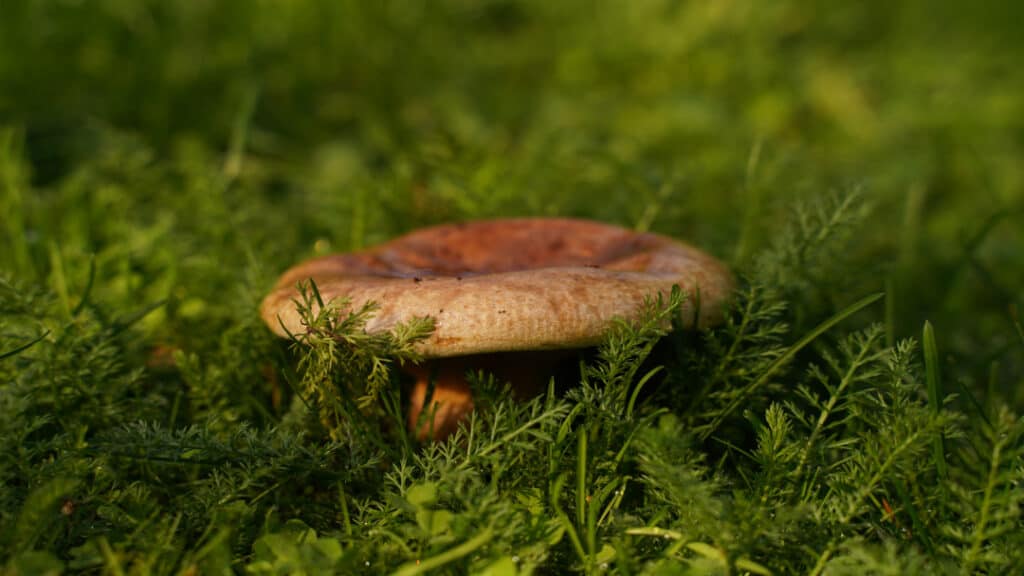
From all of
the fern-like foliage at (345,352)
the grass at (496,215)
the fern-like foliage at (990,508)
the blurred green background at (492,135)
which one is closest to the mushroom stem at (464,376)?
the grass at (496,215)

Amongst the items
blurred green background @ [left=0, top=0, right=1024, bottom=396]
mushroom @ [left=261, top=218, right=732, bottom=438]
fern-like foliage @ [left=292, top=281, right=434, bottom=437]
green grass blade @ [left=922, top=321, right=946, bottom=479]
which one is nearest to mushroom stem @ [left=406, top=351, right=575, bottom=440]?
mushroom @ [left=261, top=218, right=732, bottom=438]

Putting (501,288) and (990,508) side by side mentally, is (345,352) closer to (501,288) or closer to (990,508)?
(501,288)

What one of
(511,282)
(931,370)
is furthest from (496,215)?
(931,370)

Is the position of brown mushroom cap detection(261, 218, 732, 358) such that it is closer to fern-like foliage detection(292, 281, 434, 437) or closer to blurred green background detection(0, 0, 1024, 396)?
fern-like foliage detection(292, 281, 434, 437)

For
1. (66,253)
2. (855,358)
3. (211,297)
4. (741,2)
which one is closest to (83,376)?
(211,297)

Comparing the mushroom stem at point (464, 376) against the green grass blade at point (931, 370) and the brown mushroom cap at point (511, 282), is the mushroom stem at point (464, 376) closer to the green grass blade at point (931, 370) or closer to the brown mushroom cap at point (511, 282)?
the brown mushroom cap at point (511, 282)

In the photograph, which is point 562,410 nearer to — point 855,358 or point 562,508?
point 562,508

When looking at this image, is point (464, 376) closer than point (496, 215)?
Yes
